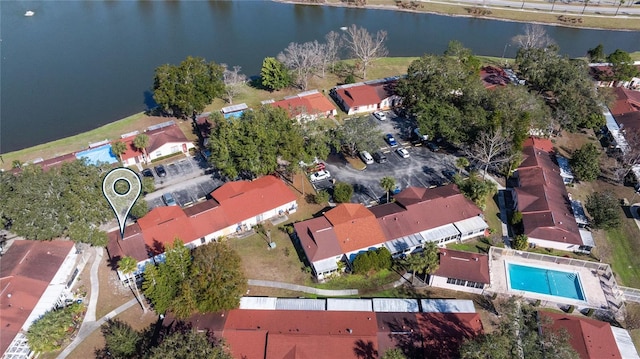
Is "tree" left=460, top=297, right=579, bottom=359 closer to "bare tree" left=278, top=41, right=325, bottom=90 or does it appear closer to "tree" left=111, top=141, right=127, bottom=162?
"tree" left=111, top=141, right=127, bottom=162

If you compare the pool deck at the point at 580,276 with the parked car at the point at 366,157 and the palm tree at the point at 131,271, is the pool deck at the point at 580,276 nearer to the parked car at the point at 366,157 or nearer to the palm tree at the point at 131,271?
the parked car at the point at 366,157

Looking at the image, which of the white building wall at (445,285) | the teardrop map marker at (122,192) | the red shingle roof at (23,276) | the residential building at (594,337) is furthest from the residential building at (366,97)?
the red shingle roof at (23,276)

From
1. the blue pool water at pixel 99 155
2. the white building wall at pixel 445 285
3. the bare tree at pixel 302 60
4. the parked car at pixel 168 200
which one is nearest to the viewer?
the white building wall at pixel 445 285

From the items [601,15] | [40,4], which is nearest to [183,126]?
[40,4]

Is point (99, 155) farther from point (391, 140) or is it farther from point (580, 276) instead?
point (580, 276)

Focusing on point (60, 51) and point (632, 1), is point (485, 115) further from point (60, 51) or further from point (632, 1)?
point (632, 1)

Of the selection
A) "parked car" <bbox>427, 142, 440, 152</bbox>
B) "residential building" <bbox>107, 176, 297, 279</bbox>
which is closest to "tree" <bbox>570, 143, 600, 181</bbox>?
"parked car" <bbox>427, 142, 440, 152</bbox>
